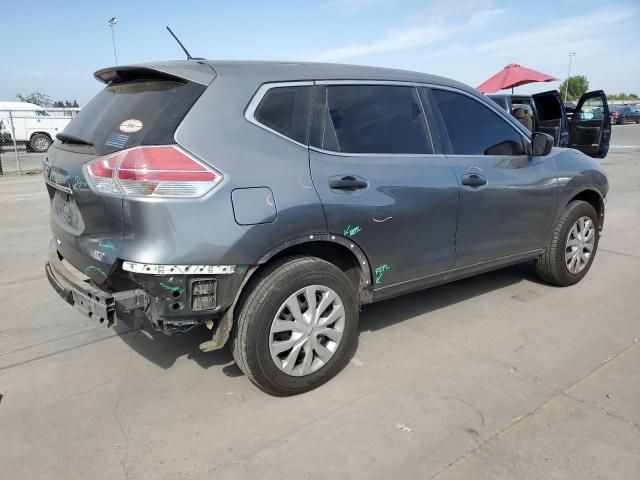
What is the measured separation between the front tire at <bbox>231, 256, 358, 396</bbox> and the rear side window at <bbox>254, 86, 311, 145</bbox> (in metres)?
0.71

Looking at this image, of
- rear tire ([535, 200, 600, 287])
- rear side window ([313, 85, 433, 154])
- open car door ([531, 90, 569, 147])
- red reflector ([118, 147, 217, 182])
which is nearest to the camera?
Result: red reflector ([118, 147, 217, 182])

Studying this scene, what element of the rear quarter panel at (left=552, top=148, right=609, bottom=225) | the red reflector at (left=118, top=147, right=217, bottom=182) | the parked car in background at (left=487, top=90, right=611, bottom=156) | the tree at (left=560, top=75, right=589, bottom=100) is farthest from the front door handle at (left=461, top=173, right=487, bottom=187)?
the tree at (left=560, top=75, right=589, bottom=100)

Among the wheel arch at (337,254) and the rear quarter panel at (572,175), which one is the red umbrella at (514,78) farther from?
the wheel arch at (337,254)

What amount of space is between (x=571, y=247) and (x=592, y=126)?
4.46 meters

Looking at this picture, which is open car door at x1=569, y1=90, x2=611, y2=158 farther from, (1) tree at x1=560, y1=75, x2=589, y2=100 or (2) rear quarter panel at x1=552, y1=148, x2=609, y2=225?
(1) tree at x1=560, y1=75, x2=589, y2=100

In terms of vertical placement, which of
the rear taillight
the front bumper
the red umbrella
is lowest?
the front bumper

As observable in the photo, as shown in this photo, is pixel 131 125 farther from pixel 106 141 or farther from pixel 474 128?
pixel 474 128

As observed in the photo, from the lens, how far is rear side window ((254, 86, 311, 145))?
2805 mm

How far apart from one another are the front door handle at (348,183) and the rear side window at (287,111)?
28 centimetres

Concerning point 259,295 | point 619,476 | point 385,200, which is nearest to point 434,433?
point 619,476

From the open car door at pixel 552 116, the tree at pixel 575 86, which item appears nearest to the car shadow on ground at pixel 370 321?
Answer: the open car door at pixel 552 116

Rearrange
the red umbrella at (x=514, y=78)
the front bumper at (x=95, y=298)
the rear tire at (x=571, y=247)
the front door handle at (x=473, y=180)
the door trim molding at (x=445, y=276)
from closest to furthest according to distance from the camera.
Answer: the front bumper at (x=95, y=298)
the door trim molding at (x=445, y=276)
the front door handle at (x=473, y=180)
the rear tire at (x=571, y=247)
the red umbrella at (x=514, y=78)

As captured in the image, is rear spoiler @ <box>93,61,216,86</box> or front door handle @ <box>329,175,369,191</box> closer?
rear spoiler @ <box>93,61,216,86</box>

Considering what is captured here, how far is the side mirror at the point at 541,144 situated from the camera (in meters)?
4.06
